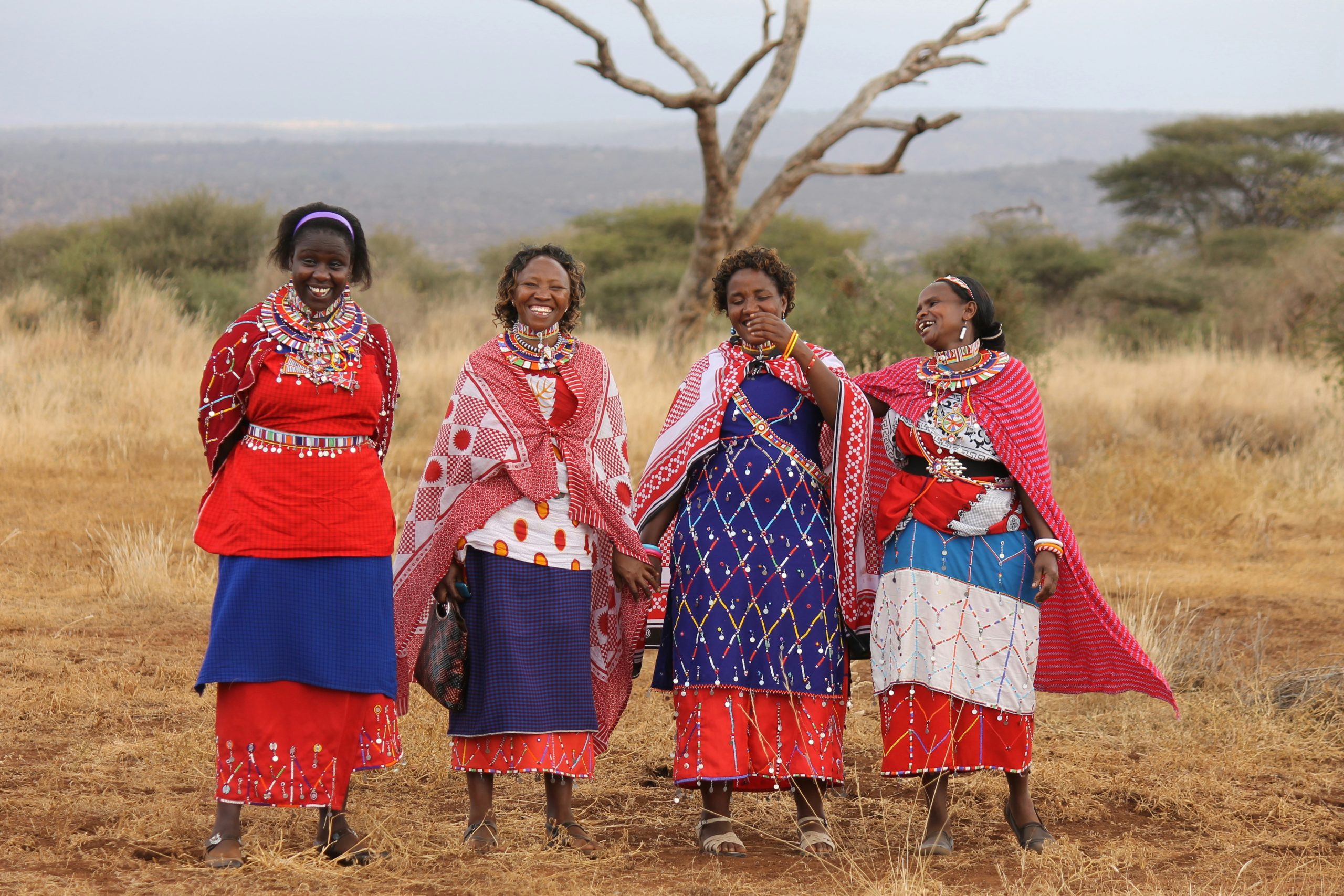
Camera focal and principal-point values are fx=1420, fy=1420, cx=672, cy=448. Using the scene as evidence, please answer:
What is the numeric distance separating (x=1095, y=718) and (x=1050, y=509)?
2.04 metres

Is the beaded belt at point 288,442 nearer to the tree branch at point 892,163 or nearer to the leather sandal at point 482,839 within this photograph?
the leather sandal at point 482,839

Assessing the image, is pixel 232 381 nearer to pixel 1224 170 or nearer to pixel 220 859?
pixel 220 859

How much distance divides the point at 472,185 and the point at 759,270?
90639 millimetres

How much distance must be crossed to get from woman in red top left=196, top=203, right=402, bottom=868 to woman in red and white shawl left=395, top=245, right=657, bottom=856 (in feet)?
0.86

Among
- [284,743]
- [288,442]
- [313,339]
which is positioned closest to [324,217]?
[313,339]

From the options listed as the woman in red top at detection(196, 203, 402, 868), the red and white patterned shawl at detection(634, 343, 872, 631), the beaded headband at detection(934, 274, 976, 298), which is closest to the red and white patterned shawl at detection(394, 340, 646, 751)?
the red and white patterned shawl at detection(634, 343, 872, 631)

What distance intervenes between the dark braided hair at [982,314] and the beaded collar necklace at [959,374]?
62 mm

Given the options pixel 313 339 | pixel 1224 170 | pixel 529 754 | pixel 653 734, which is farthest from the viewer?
→ pixel 1224 170

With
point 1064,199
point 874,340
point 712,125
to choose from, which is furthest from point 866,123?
point 1064,199

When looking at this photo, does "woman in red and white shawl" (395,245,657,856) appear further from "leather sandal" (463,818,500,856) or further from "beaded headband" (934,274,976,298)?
"beaded headband" (934,274,976,298)

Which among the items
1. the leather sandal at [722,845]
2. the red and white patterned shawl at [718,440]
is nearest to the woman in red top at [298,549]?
the red and white patterned shawl at [718,440]

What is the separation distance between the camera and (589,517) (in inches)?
166

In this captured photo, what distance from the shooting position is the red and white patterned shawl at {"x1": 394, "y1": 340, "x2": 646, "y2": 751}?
13.7 feet

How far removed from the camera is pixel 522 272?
4.32m
